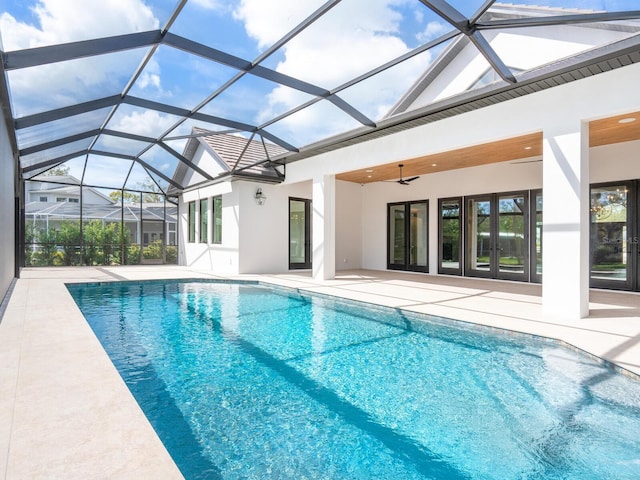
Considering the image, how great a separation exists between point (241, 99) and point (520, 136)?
4.88 meters

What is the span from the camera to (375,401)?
10.2ft

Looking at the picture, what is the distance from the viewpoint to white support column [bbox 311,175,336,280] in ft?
32.3

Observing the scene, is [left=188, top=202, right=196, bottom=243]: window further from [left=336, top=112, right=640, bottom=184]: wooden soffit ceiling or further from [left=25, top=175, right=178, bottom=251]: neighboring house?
[left=336, top=112, right=640, bottom=184]: wooden soffit ceiling

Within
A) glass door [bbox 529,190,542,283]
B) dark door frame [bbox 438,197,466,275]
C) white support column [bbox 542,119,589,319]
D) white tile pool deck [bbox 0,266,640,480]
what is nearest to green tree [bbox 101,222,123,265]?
white tile pool deck [bbox 0,266,640,480]

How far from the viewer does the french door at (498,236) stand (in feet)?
31.8

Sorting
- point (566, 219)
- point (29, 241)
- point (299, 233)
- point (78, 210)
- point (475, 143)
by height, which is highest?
point (475, 143)

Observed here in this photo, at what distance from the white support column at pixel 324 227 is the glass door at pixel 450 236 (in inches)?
142

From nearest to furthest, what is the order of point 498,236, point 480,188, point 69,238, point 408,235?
point 498,236, point 480,188, point 408,235, point 69,238

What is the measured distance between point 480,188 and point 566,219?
17.5ft

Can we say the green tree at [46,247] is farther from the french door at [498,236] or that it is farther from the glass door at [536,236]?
the glass door at [536,236]

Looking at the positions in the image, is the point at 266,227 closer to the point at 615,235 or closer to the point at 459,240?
the point at 459,240

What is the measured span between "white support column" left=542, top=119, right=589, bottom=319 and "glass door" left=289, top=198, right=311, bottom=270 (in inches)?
323

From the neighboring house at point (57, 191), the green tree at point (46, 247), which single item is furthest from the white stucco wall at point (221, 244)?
the green tree at point (46, 247)

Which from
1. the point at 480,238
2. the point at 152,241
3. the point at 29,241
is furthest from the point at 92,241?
the point at 480,238
